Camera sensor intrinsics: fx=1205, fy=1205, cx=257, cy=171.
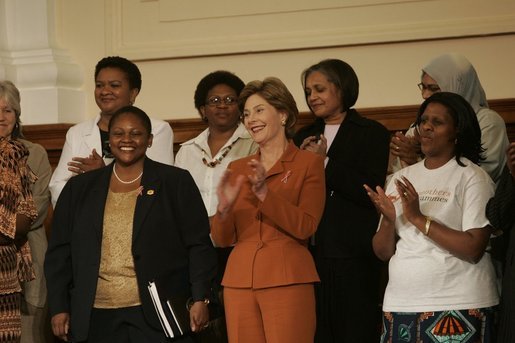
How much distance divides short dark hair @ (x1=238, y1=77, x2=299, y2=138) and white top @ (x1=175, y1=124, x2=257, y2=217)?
0.67 meters

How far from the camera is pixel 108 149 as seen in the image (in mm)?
6168

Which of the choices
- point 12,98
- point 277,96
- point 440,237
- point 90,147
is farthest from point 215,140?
point 440,237

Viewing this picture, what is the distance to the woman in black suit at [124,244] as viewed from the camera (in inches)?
205

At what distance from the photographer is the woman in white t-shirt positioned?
192 inches

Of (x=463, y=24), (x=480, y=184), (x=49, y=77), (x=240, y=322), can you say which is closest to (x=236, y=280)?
(x=240, y=322)

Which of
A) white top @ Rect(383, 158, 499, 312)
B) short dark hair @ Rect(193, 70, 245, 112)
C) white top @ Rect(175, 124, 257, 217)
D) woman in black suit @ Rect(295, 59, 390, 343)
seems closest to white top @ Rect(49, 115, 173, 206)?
white top @ Rect(175, 124, 257, 217)

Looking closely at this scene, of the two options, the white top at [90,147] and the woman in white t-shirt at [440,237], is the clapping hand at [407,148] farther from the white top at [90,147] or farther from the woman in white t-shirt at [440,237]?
the white top at [90,147]

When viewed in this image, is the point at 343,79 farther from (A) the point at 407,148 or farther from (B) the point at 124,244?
(B) the point at 124,244

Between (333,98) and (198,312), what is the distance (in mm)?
1275

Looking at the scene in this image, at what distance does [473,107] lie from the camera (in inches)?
219

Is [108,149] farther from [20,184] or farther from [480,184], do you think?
[480,184]

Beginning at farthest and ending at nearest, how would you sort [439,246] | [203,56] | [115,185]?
1. [203,56]
2. [115,185]
3. [439,246]

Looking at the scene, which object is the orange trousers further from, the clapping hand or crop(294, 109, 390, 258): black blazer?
the clapping hand

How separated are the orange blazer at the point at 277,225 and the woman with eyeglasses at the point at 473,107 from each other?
0.49 m
